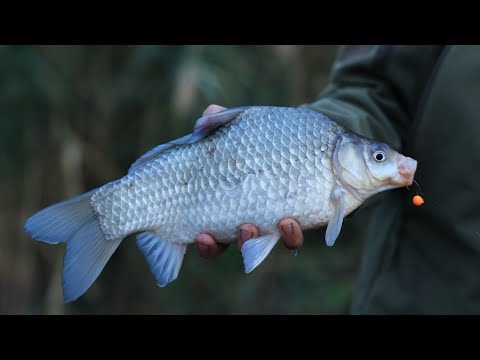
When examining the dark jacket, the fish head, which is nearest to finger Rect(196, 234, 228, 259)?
the fish head

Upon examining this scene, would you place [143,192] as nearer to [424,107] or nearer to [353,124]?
[353,124]

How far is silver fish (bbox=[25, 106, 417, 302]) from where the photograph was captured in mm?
997

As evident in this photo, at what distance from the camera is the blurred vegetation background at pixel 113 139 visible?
2.20m

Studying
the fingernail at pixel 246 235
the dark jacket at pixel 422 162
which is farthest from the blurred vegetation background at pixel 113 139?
the fingernail at pixel 246 235

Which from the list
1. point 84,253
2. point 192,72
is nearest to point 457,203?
point 84,253

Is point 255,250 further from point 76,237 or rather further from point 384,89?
point 384,89

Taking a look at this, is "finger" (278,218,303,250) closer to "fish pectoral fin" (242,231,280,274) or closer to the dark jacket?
"fish pectoral fin" (242,231,280,274)

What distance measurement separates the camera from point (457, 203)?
118cm

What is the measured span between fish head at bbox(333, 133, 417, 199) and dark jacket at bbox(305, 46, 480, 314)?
0.60 ft

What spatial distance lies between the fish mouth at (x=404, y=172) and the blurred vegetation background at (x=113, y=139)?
1221mm

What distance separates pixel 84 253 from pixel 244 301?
1448 millimetres

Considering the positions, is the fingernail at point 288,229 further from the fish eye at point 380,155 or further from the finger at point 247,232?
the fish eye at point 380,155
